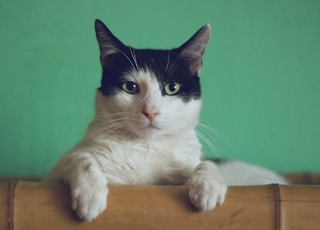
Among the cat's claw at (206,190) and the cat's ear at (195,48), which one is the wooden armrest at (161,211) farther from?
the cat's ear at (195,48)

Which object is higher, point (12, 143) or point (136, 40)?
point (136, 40)

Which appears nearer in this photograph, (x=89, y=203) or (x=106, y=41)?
(x=89, y=203)

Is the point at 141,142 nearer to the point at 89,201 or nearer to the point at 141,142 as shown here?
the point at 141,142

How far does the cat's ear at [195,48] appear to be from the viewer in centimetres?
126

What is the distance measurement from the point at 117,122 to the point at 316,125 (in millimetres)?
1035

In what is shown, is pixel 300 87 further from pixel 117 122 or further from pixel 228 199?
pixel 228 199

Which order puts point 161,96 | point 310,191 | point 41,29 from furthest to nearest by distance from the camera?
1. point 41,29
2. point 161,96
3. point 310,191

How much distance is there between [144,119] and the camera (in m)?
1.15

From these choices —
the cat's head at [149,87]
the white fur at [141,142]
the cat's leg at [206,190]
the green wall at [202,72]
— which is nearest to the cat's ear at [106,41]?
the cat's head at [149,87]

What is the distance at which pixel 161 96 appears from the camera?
3.88 ft

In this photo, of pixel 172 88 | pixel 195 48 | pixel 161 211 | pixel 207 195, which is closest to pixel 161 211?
pixel 161 211

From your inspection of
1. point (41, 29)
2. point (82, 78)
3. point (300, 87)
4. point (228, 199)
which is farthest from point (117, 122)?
point (300, 87)

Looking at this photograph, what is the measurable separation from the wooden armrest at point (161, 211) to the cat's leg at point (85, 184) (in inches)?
0.8

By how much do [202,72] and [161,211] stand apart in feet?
3.52
